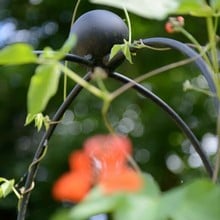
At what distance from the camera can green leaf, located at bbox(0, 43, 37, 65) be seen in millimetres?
321

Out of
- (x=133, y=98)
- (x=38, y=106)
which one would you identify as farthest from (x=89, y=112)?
(x=38, y=106)

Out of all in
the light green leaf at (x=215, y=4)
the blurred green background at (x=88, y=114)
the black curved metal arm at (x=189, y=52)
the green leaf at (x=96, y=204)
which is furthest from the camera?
the blurred green background at (x=88, y=114)

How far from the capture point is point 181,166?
289cm

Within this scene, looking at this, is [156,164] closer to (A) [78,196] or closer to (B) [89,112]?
(B) [89,112]

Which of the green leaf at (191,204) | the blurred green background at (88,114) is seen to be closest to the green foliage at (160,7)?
the green leaf at (191,204)

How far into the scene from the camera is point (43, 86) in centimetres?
33

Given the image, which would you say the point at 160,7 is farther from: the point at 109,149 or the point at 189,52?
the point at 189,52

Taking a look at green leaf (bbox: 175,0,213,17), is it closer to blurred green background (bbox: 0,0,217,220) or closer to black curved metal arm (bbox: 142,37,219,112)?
black curved metal arm (bbox: 142,37,219,112)

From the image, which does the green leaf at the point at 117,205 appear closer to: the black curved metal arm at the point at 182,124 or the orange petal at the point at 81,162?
the orange petal at the point at 81,162

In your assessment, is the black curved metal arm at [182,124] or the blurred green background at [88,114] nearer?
the black curved metal arm at [182,124]

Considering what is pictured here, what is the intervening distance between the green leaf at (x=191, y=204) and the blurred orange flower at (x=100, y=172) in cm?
2

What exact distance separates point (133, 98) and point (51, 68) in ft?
8.47

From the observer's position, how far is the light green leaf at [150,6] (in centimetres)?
35

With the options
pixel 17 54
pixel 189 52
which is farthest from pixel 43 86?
pixel 189 52
